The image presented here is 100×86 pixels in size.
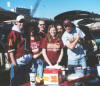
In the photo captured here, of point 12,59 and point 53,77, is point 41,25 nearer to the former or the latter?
point 12,59

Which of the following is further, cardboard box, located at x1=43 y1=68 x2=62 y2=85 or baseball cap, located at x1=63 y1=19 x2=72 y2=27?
baseball cap, located at x1=63 y1=19 x2=72 y2=27

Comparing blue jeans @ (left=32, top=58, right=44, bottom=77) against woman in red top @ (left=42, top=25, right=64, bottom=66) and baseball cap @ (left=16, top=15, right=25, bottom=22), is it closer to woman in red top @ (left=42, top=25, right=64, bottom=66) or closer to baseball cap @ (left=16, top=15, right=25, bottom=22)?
woman in red top @ (left=42, top=25, right=64, bottom=66)

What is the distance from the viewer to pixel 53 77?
4.76 metres

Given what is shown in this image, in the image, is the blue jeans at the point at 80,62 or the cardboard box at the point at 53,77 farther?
the blue jeans at the point at 80,62

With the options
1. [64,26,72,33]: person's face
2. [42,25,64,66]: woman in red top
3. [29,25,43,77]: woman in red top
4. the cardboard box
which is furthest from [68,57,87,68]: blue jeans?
the cardboard box

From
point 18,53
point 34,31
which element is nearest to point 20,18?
point 34,31

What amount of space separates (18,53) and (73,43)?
141 centimetres

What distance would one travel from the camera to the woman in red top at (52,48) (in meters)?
5.36

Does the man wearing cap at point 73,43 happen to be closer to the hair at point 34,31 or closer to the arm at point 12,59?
the hair at point 34,31

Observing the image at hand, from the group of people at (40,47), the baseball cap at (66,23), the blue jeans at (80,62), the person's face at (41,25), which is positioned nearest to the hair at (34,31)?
the group of people at (40,47)

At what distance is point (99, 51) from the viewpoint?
22.0ft

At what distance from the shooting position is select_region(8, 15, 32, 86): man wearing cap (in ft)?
15.8

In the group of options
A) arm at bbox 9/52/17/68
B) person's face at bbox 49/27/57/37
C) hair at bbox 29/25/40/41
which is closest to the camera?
arm at bbox 9/52/17/68

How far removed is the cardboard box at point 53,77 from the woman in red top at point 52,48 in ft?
1.68
